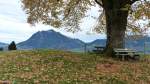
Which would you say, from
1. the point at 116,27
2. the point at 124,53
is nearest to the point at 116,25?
the point at 116,27

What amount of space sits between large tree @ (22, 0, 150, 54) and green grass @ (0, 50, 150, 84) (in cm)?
326

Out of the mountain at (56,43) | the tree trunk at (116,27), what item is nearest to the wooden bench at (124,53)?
the tree trunk at (116,27)

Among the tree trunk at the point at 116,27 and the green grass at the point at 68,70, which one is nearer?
the green grass at the point at 68,70

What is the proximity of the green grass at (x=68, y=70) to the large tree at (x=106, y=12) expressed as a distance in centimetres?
326

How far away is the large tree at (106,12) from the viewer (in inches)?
1253

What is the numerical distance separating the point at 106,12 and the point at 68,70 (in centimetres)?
1026

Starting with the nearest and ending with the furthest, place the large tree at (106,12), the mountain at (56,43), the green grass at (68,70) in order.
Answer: the green grass at (68,70), the large tree at (106,12), the mountain at (56,43)

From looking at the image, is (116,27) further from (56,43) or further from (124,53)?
(56,43)

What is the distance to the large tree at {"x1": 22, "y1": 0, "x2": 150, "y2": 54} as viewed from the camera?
3184cm

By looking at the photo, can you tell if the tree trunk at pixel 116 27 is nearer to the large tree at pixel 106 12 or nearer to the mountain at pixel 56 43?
the large tree at pixel 106 12

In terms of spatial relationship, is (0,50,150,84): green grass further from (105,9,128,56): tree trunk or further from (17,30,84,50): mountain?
(17,30,84,50): mountain

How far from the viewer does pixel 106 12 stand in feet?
116

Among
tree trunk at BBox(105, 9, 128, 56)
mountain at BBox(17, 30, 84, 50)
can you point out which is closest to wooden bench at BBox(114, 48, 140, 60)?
tree trunk at BBox(105, 9, 128, 56)

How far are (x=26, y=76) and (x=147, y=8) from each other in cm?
1032
